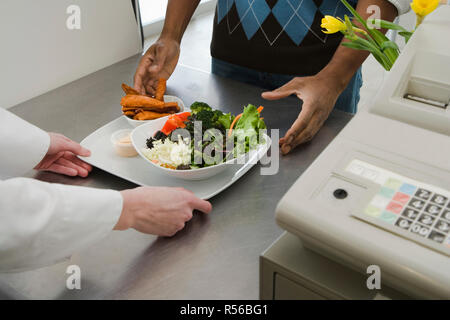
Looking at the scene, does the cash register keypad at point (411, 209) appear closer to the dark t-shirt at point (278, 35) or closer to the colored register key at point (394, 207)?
the colored register key at point (394, 207)

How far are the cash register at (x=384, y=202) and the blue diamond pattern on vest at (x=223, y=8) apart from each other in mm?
882

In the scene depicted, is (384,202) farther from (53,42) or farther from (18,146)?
(53,42)

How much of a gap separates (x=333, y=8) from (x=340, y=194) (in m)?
0.94

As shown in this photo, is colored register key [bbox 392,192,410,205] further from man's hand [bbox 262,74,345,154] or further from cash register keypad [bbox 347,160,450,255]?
man's hand [bbox 262,74,345,154]

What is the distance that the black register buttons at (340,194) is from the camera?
0.58 meters

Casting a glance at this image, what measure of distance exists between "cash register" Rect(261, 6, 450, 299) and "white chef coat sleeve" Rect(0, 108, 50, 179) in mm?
663

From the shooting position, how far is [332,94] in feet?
3.92

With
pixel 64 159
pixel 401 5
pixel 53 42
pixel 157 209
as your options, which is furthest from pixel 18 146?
pixel 401 5

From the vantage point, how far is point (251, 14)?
1459mm

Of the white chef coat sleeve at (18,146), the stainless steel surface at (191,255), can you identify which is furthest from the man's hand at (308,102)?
the white chef coat sleeve at (18,146)

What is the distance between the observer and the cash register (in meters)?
0.52

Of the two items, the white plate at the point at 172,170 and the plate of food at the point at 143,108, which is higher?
the plate of food at the point at 143,108

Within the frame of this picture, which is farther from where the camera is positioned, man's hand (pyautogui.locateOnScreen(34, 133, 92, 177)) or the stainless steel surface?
man's hand (pyautogui.locateOnScreen(34, 133, 92, 177))

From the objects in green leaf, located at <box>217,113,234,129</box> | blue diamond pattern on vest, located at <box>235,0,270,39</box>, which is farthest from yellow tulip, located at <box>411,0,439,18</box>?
blue diamond pattern on vest, located at <box>235,0,270,39</box>
